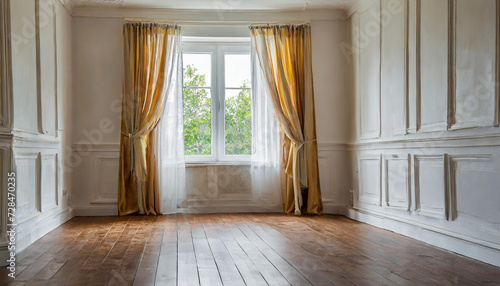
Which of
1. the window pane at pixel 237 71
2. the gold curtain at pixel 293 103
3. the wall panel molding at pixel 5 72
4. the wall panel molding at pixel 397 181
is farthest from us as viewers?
the window pane at pixel 237 71

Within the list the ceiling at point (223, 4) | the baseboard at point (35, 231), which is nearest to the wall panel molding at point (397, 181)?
the ceiling at point (223, 4)

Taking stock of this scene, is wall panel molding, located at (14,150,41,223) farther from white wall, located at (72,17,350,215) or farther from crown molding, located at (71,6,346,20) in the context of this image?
crown molding, located at (71,6,346,20)

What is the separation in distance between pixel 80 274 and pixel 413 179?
2837 mm

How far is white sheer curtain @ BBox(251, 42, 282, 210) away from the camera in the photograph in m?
6.02

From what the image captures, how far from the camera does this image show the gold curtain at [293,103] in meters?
5.97

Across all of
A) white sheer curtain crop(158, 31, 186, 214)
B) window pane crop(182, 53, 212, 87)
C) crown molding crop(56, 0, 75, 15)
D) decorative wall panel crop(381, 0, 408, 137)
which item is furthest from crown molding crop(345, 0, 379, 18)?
crown molding crop(56, 0, 75, 15)

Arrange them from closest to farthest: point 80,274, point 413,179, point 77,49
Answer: point 80,274 → point 413,179 → point 77,49

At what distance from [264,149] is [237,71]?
1.11 metres

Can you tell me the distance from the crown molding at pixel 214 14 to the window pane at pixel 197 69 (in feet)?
1.64

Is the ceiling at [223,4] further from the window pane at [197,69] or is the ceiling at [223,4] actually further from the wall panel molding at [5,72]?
the wall panel molding at [5,72]

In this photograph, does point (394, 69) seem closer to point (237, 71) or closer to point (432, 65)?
point (432, 65)

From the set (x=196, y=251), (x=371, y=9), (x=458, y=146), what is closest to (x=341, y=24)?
(x=371, y=9)

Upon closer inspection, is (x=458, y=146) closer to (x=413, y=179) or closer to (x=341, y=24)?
(x=413, y=179)

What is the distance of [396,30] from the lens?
470 centimetres
